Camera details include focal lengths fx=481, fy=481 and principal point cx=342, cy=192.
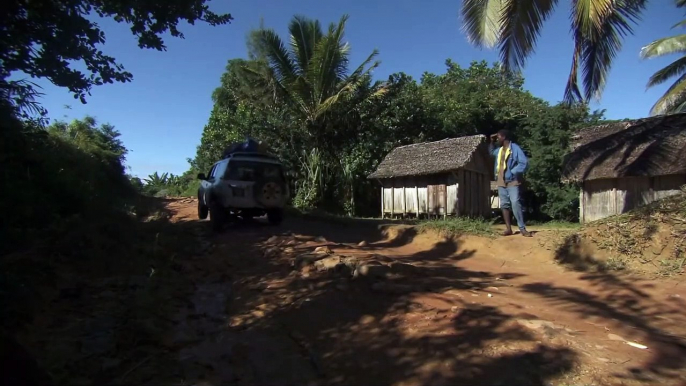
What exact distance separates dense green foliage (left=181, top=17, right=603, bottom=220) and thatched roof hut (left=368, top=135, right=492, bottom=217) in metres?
2.10

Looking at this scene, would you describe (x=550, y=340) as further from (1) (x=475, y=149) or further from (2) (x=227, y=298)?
(1) (x=475, y=149)

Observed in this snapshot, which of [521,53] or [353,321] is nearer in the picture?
[353,321]

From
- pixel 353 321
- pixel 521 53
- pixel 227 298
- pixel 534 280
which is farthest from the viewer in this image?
pixel 521 53

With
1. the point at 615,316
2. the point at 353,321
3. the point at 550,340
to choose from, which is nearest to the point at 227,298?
the point at 353,321

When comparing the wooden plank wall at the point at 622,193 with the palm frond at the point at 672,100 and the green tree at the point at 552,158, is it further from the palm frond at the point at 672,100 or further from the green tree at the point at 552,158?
the palm frond at the point at 672,100

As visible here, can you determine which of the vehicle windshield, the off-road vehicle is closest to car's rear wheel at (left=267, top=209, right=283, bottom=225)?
the off-road vehicle

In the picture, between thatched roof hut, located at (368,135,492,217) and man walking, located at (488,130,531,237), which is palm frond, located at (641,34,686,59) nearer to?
thatched roof hut, located at (368,135,492,217)

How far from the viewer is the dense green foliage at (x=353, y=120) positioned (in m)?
18.7

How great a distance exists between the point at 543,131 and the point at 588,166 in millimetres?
5867

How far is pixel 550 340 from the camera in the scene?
13.1 ft

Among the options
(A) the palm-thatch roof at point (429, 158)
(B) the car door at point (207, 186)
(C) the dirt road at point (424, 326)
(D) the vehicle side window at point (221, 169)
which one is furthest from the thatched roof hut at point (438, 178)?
(C) the dirt road at point (424, 326)

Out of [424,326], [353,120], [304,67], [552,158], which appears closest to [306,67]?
[304,67]

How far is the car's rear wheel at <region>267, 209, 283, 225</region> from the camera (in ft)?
35.7

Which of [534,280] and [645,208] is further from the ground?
[645,208]
